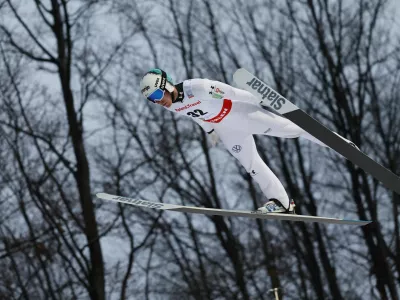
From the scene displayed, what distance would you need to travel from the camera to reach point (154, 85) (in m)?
6.30

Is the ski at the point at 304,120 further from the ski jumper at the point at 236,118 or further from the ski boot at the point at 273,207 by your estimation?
the ski boot at the point at 273,207

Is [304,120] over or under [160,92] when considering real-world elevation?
under

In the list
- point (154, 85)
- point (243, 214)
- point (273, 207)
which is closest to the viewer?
point (154, 85)

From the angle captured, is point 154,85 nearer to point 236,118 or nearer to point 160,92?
point 160,92

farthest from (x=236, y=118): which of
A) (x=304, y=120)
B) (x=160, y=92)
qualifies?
(x=160, y=92)

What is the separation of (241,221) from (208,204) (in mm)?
7690

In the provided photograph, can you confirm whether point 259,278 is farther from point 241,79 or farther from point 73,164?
point 241,79

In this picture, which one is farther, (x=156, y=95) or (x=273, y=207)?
(x=273, y=207)

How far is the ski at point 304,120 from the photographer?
20.3 ft

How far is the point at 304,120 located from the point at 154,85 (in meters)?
1.42

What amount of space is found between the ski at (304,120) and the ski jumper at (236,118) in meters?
0.26

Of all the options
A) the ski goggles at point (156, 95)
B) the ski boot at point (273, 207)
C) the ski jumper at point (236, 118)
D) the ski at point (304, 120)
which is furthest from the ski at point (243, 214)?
the ski goggles at point (156, 95)

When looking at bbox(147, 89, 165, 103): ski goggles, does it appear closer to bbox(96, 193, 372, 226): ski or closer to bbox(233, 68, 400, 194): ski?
bbox(233, 68, 400, 194): ski

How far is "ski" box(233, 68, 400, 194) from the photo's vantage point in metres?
6.20
